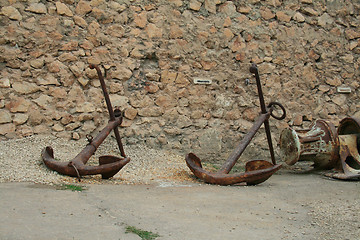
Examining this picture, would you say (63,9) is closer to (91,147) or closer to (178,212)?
(91,147)

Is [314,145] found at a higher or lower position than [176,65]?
lower

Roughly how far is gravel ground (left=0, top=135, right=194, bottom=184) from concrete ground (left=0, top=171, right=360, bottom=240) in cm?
25

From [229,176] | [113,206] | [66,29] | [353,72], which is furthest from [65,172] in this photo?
[353,72]

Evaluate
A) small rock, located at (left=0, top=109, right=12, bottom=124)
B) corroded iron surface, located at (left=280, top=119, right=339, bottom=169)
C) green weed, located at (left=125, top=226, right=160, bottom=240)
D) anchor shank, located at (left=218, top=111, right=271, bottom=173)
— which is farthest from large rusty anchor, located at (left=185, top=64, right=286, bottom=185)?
small rock, located at (left=0, top=109, right=12, bottom=124)

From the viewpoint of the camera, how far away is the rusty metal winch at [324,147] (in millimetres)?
4480

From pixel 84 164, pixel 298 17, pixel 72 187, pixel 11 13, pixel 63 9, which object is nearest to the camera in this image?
pixel 72 187

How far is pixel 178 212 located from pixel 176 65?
2648 millimetres

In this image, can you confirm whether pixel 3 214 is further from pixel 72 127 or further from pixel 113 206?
pixel 72 127

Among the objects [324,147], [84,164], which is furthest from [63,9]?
[324,147]

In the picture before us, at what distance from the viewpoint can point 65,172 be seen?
3.48 metres

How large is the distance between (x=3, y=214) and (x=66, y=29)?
8.89 feet

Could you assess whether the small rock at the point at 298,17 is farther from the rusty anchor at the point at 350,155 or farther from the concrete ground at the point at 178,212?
the concrete ground at the point at 178,212

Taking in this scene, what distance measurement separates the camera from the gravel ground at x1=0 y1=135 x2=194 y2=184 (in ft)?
11.4

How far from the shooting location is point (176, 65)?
4965 millimetres
